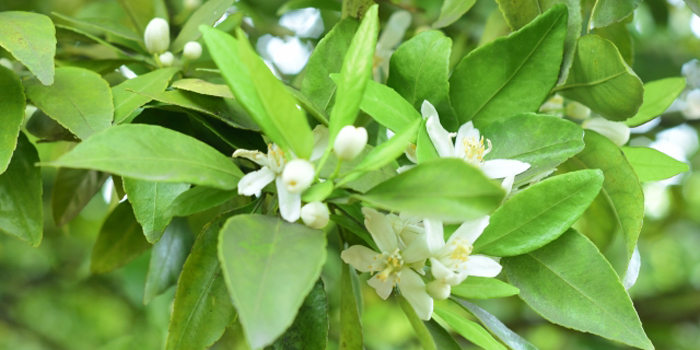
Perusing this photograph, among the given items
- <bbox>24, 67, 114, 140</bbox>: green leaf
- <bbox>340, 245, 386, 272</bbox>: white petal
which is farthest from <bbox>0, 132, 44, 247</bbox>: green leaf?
<bbox>340, 245, 386, 272</bbox>: white petal

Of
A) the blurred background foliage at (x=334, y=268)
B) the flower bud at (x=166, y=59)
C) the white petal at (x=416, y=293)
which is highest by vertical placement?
the flower bud at (x=166, y=59)

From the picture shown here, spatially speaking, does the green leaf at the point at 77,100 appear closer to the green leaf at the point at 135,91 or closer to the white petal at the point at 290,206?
the green leaf at the point at 135,91

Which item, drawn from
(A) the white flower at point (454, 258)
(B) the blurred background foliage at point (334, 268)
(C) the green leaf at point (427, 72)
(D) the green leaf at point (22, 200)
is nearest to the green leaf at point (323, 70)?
(C) the green leaf at point (427, 72)

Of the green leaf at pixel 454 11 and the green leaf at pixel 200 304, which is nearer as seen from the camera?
the green leaf at pixel 200 304

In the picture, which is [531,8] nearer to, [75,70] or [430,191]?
[430,191]

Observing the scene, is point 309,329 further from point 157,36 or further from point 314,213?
point 157,36

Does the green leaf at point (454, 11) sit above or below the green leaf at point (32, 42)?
below

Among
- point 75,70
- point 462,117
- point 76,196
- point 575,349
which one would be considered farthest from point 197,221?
point 575,349
